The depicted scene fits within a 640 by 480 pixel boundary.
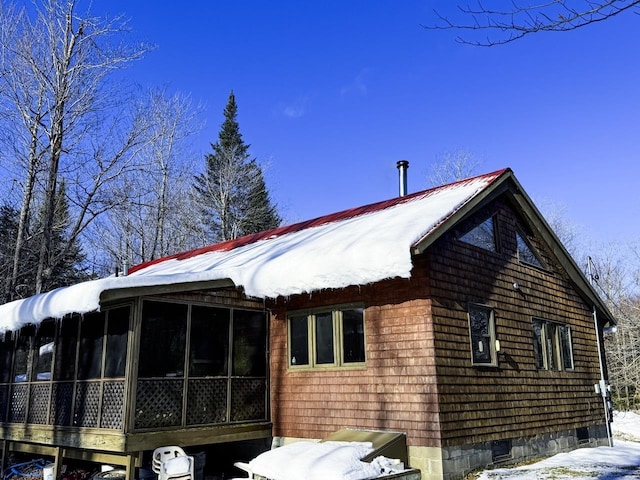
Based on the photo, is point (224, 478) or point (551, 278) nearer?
point (224, 478)

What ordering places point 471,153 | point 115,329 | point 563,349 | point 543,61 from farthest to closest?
point 471,153 → point 563,349 → point 115,329 → point 543,61

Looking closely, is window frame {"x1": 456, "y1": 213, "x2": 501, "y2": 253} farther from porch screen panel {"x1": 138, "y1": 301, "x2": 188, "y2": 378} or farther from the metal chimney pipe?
porch screen panel {"x1": 138, "y1": 301, "x2": 188, "y2": 378}

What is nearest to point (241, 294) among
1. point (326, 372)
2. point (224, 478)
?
point (326, 372)

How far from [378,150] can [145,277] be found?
652 inches

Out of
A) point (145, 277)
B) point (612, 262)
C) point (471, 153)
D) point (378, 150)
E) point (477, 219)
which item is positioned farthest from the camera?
point (612, 262)

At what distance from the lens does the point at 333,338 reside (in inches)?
382

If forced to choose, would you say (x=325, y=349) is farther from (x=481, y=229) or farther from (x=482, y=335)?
(x=481, y=229)

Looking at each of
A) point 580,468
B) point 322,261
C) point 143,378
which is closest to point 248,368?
point 143,378

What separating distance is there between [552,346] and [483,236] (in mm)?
3347

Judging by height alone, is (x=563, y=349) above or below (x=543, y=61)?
below

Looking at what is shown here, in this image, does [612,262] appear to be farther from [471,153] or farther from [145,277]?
[145,277]

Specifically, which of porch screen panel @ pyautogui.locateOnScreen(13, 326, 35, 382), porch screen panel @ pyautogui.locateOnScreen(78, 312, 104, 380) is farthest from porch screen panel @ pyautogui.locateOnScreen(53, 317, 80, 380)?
porch screen panel @ pyautogui.locateOnScreen(13, 326, 35, 382)

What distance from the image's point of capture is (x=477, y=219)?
10492mm

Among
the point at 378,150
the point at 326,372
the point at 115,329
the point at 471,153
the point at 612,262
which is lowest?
the point at 326,372
